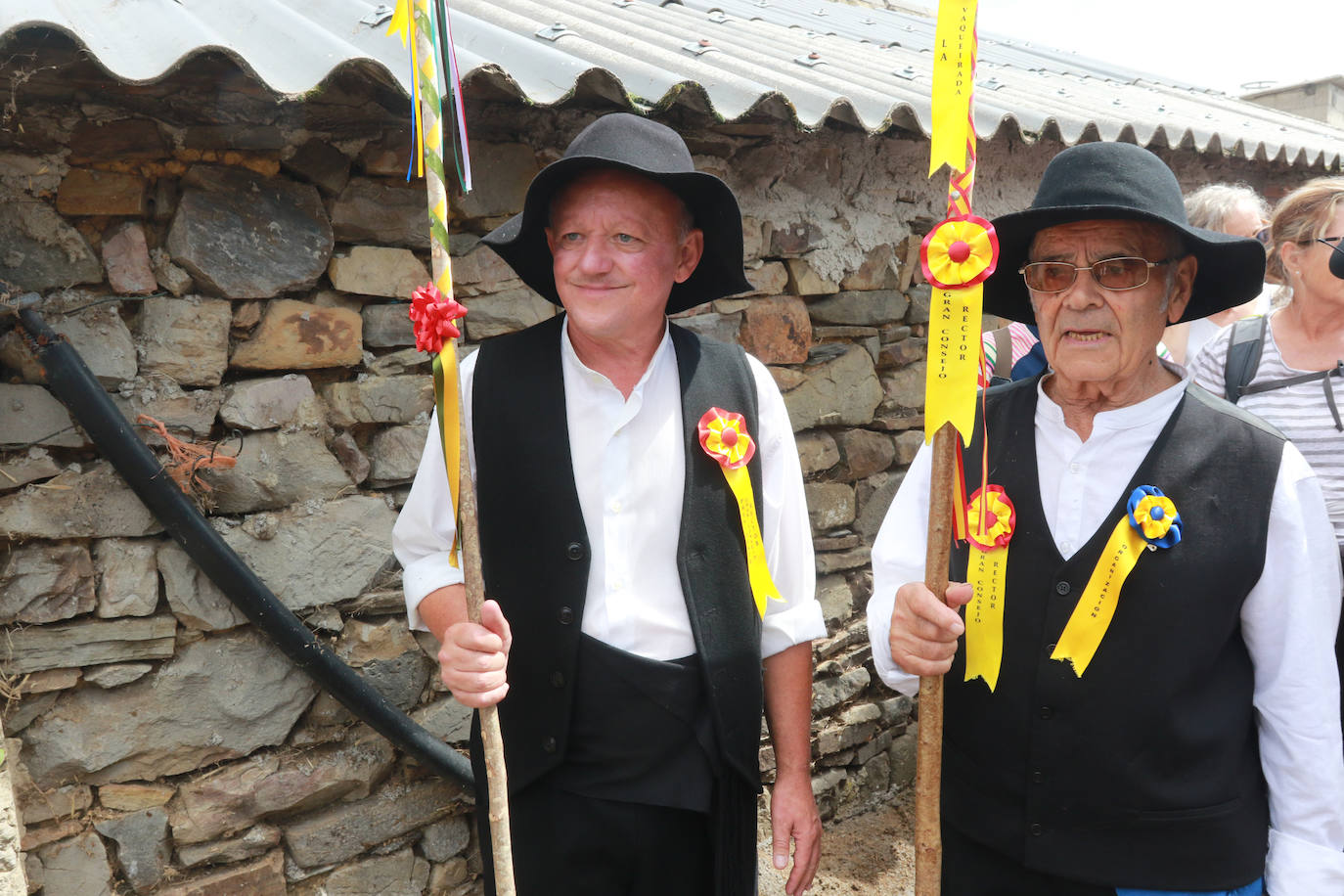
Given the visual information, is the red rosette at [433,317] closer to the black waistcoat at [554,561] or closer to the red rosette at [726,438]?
the black waistcoat at [554,561]

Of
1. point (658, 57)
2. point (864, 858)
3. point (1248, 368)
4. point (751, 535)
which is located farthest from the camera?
point (864, 858)

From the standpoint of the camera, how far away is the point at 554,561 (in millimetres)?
1655

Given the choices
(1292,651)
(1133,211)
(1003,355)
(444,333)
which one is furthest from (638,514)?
(1003,355)

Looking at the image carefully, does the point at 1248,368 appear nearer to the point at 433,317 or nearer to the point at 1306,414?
the point at 1306,414

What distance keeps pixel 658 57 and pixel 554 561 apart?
Answer: 5.52ft

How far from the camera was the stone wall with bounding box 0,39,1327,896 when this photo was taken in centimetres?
202

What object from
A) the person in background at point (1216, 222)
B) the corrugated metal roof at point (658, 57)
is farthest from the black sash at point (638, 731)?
the person in background at point (1216, 222)

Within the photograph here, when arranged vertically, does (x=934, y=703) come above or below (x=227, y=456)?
below

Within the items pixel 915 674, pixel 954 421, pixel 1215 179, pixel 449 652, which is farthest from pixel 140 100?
pixel 1215 179

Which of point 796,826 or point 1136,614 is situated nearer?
point 1136,614

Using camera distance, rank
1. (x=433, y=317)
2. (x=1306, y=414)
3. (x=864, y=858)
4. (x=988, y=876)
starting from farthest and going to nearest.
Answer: (x=864, y=858) → (x=1306, y=414) → (x=988, y=876) → (x=433, y=317)

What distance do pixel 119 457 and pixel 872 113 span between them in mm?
2096

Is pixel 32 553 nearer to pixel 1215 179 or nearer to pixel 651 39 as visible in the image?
pixel 651 39

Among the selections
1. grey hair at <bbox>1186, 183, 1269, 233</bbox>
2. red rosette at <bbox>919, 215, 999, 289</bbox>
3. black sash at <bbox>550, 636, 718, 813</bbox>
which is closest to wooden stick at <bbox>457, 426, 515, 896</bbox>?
black sash at <bbox>550, 636, 718, 813</bbox>
